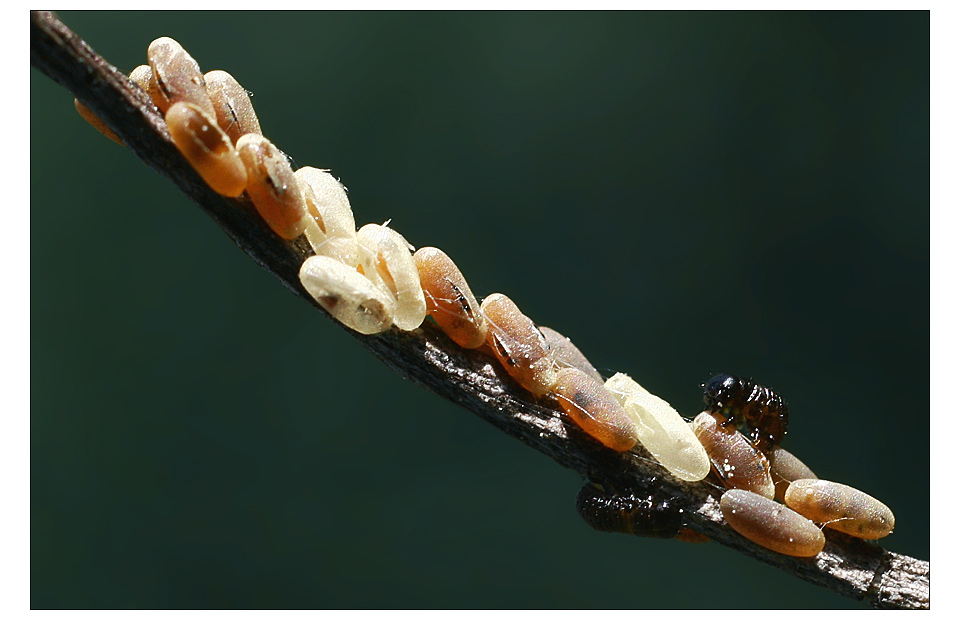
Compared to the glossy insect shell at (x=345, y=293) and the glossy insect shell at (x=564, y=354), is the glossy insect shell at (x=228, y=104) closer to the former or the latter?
the glossy insect shell at (x=345, y=293)

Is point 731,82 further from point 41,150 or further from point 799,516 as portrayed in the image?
point 41,150

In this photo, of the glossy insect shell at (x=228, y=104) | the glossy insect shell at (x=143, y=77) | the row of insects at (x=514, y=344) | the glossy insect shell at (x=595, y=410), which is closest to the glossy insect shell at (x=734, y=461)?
the row of insects at (x=514, y=344)

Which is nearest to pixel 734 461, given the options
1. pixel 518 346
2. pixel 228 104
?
Answer: pixel 518 346

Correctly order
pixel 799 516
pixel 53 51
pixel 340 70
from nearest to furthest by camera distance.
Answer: pixel 53 51 < pixel 799 516 < pixel 340 70

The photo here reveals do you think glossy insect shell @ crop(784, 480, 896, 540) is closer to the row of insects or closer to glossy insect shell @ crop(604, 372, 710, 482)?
the row of insects

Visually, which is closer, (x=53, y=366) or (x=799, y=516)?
(x=799, y=516)

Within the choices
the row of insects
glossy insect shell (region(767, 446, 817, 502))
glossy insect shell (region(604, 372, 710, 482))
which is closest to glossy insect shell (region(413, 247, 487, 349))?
the row of insects

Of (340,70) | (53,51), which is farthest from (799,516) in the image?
(340,70)

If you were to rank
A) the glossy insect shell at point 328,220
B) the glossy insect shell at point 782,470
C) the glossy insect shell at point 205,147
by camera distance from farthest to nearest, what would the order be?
1. the glossy insect shell at point 782,470
2. the glossy insect shell at point 328,220
3. the glossy insect shell at point 205,147
